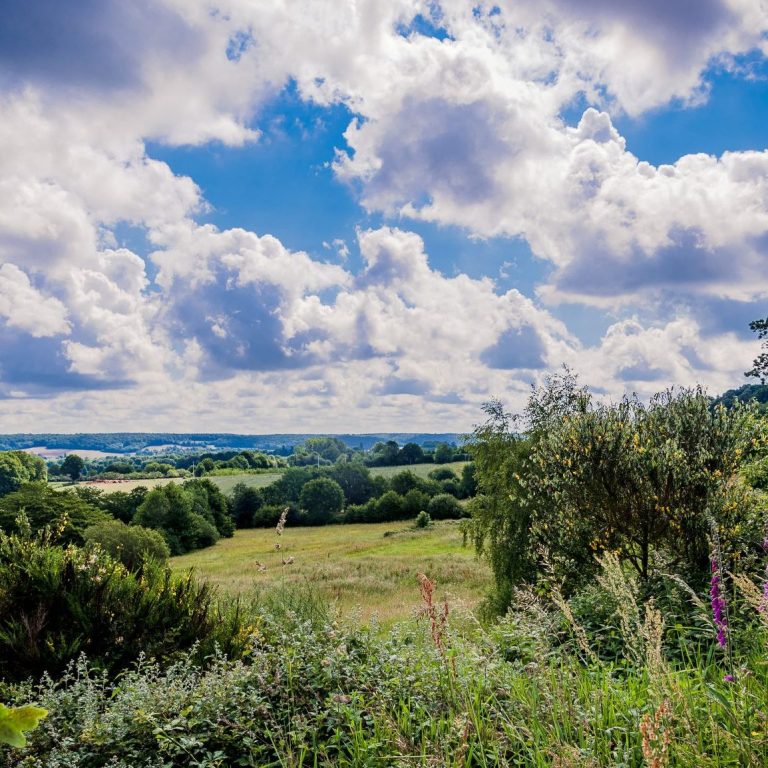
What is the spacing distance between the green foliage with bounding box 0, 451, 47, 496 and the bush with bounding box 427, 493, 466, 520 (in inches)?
2173

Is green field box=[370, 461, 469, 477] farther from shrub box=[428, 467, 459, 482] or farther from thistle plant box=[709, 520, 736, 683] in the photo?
thistle plant box=[709, 520, 736, 683]

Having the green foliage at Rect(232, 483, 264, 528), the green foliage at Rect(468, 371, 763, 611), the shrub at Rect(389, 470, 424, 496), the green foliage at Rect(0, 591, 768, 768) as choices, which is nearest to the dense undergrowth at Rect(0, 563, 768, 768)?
the green foliage at Rect(0, 591, 768, 768)

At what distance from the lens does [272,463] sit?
133 m

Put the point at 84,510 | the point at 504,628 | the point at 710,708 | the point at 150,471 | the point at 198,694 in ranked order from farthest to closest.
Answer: the point at 150,471, the point at 84,510, the point at 504,628, the point at 198,694, the point at 710,708

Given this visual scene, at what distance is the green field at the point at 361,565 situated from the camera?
27184 millimetres

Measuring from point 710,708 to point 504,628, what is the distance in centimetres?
458

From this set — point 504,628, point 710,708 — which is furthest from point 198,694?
point 504,628

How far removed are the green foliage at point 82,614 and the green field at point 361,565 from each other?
3.49m

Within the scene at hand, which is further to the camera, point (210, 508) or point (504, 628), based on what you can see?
point (210, 508)

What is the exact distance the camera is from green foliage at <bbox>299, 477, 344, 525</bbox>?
80.1 meters

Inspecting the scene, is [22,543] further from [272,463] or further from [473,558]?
[272,463]

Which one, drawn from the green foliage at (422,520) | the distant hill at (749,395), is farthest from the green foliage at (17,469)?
the distant hill at (749,395)

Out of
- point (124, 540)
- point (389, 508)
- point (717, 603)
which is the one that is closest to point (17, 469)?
point (389, 508)

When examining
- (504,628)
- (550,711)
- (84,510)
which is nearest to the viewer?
(550,711)
